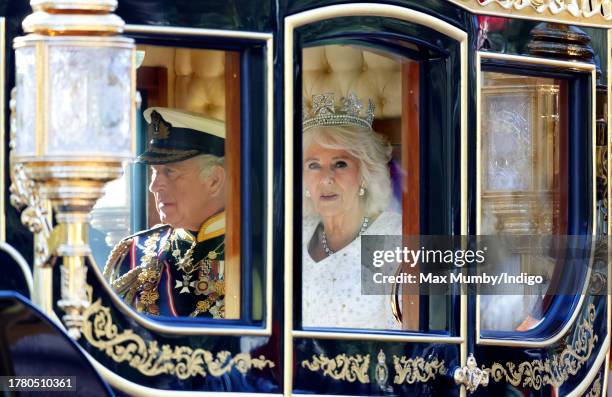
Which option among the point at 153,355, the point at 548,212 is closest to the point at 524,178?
the point at 548,212

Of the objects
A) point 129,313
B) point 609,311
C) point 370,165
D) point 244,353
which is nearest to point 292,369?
point 244,353

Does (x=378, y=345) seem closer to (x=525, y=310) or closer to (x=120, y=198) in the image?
(x=525, y=310)

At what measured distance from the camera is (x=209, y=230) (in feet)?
17.0

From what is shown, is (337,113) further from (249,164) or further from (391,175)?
(249,164)

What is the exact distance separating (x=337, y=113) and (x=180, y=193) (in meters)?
0.54

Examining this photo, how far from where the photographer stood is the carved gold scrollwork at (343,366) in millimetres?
4703

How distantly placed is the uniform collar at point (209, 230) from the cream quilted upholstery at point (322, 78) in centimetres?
30

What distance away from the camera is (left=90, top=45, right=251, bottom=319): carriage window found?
5.09 m

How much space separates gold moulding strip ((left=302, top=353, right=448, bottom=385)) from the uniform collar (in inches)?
19.9

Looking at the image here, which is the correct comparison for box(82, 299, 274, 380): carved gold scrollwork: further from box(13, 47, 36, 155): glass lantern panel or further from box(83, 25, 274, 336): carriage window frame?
box(13, 47, 36, 155): glass lantern panel

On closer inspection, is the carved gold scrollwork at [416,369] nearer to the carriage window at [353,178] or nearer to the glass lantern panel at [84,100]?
the carriage window at [353,178]

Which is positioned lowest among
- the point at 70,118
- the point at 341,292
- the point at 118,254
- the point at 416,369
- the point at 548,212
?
the point at 416,369

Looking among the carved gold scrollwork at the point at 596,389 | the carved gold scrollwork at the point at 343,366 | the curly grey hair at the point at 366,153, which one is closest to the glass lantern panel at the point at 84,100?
the carved gold scrollwork at the point at 343,366

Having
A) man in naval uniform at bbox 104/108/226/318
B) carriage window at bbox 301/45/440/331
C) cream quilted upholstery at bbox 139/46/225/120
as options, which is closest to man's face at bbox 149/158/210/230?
man in naval uniform at bbox 104/108/226/318
